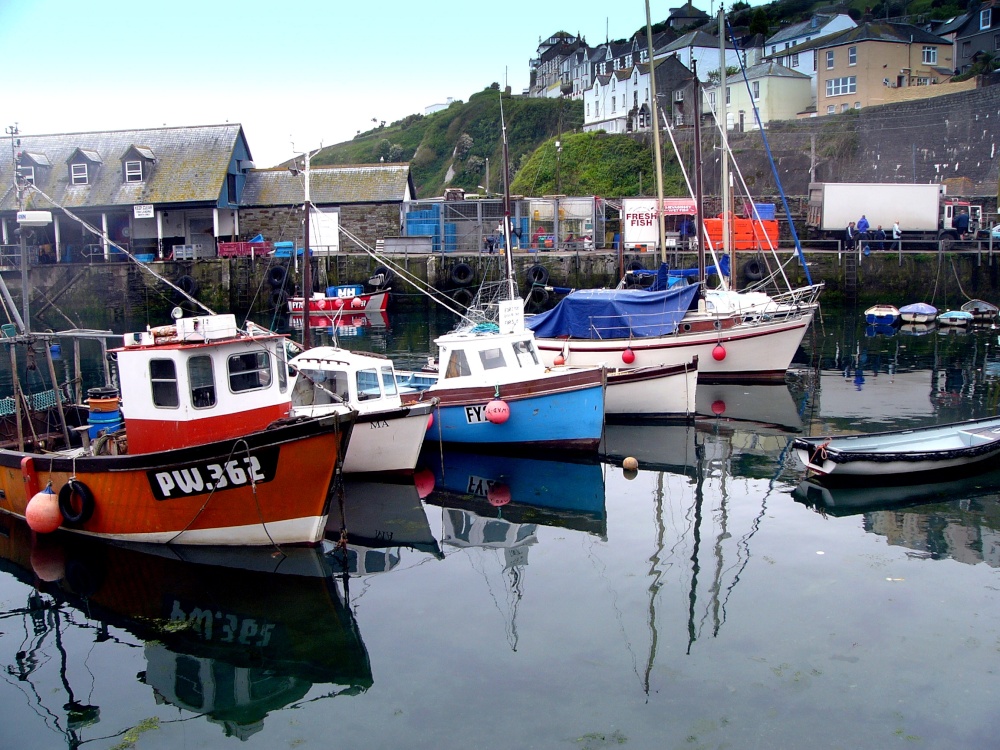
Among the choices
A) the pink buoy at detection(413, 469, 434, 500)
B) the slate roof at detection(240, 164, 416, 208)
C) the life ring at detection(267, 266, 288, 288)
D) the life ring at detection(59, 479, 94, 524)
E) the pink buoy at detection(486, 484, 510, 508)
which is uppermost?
the slate roof at detection(240, 164, 416, 208)

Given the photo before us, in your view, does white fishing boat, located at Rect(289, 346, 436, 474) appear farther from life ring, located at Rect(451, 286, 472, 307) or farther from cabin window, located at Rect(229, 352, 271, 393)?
life ring, located at Rect(451, 286, 472, 307)

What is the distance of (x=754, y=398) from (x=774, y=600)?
13.0 metres

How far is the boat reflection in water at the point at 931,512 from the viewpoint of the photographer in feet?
39.9

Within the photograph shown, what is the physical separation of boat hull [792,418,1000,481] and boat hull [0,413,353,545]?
774 centimetres

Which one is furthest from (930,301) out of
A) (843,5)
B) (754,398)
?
(843,5)

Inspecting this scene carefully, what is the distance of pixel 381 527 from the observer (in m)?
13.7

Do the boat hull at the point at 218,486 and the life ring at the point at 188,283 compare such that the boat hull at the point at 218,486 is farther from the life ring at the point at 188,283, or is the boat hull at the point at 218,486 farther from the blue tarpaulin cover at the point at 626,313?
the life ring at the point at 188,283

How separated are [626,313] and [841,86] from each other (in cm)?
4838

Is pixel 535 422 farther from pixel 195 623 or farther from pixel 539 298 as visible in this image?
pixel 539 298

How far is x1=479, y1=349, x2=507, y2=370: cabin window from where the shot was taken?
57.1ft

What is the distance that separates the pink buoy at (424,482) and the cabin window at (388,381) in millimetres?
1575

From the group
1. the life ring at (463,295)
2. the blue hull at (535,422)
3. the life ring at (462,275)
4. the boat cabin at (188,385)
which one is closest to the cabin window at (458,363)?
the blue hull at (535,422)

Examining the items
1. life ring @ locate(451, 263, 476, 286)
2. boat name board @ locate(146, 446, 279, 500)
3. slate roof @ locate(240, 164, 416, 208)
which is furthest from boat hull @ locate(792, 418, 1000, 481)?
slate roof @ locate(240, 164, 416, 208)

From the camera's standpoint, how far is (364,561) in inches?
482
